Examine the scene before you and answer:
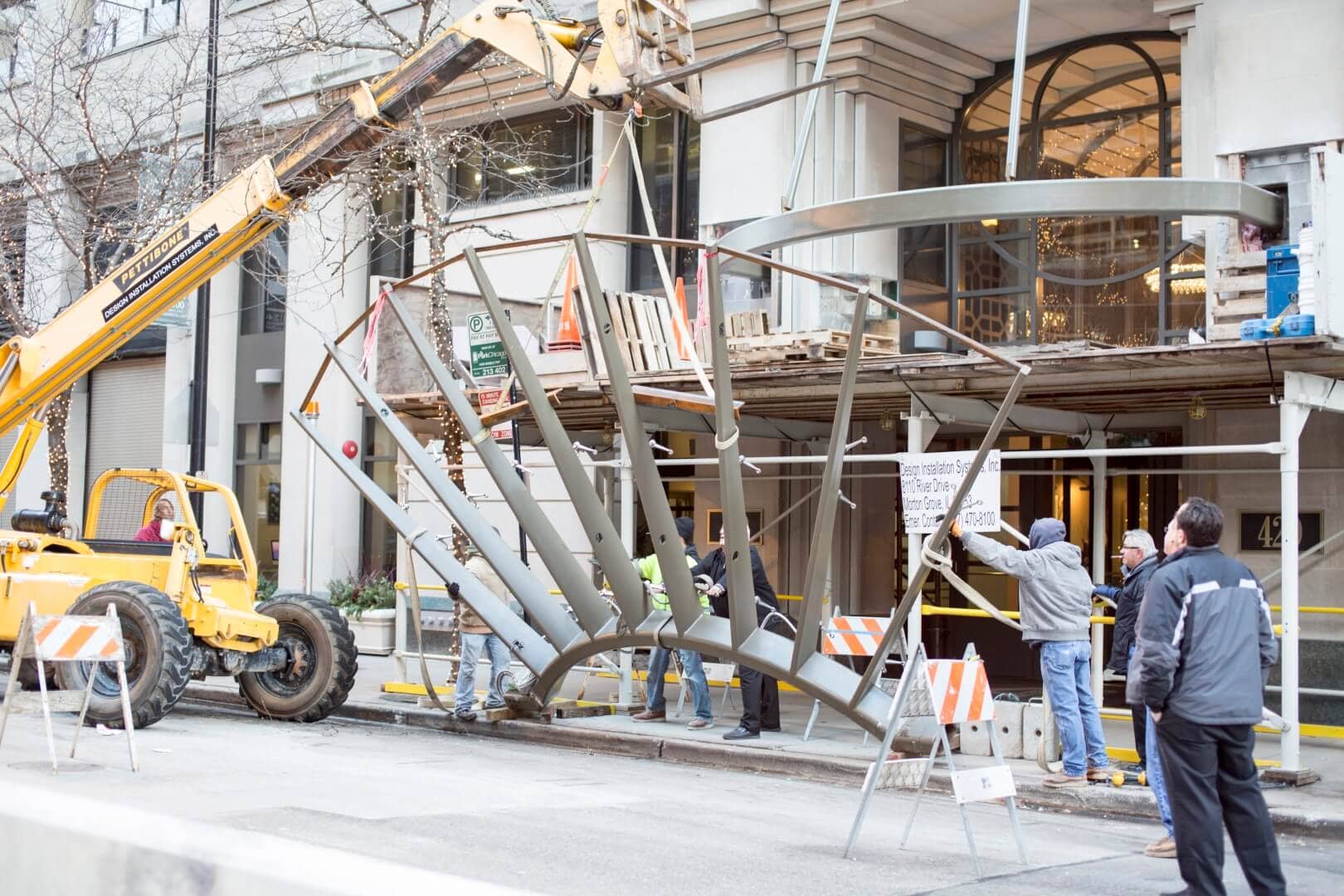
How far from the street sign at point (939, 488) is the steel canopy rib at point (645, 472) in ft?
14.3

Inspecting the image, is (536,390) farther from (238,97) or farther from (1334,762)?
(238,97)

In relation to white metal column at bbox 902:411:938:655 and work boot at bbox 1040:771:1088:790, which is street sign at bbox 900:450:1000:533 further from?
work boot at bbox 1040:771:1088:790

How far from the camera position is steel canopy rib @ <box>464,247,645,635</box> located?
23.9ft

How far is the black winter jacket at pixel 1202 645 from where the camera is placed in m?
7.22

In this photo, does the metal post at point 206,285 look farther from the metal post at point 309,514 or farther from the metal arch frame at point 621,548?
the metal arch frame at point 621,548

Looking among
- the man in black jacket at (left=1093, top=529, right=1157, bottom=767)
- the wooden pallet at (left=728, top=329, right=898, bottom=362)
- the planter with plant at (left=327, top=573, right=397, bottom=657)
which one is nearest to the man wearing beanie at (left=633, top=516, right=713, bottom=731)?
the wooden pallet at (left=728, top=329, right=898, bottom=362)

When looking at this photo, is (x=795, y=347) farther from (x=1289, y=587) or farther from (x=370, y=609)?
(x=370, y=609)

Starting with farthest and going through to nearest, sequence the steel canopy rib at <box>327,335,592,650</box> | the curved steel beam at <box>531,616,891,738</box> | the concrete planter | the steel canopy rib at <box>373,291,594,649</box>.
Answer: the concrete planter < the steel canopy rib at <box>327,335,592,650</box> < the steel canopy rib at <box>373,291,594,649</box> < the curved steel beam at <box>531,616,891,738</box>

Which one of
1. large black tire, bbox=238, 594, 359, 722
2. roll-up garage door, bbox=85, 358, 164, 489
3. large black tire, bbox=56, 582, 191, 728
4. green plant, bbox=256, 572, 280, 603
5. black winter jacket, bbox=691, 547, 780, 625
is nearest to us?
large black tire, bbox=56, 582, 191, 728

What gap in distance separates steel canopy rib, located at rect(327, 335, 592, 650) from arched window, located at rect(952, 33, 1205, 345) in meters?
9.92

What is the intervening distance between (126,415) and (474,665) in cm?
1590

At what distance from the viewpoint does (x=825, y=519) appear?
683cm

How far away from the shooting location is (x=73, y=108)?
83.2 ft

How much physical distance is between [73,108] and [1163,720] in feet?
Answer: 74.6
